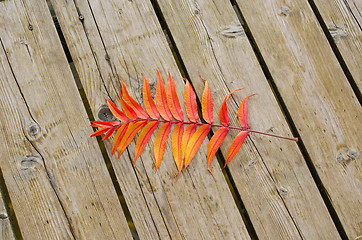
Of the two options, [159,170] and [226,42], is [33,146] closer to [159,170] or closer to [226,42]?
[159,170]

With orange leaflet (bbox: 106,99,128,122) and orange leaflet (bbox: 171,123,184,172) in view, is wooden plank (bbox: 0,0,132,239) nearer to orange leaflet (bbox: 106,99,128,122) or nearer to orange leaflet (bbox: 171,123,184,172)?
orange leaflet (bbox: 106,99,128,122)

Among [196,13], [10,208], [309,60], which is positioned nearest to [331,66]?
[309,60]

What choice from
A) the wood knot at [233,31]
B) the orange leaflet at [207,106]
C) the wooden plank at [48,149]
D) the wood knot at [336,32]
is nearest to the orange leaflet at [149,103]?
the orange leaflet at [207,106]

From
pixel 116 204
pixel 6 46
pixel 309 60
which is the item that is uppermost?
pixel 6 46

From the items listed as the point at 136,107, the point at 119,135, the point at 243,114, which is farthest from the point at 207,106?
the point at 119,135

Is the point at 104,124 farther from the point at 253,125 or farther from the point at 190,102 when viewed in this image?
the point at 253,125

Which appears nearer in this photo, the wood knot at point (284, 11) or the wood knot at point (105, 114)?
the wood knot at point (105, 114)

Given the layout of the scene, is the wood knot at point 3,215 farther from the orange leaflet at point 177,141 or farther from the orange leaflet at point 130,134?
the orange leaflet at point 177,141

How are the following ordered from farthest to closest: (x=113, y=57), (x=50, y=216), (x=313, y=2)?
(x=313, y=2)
(x=113, y=57)
(x=50, y=216)
